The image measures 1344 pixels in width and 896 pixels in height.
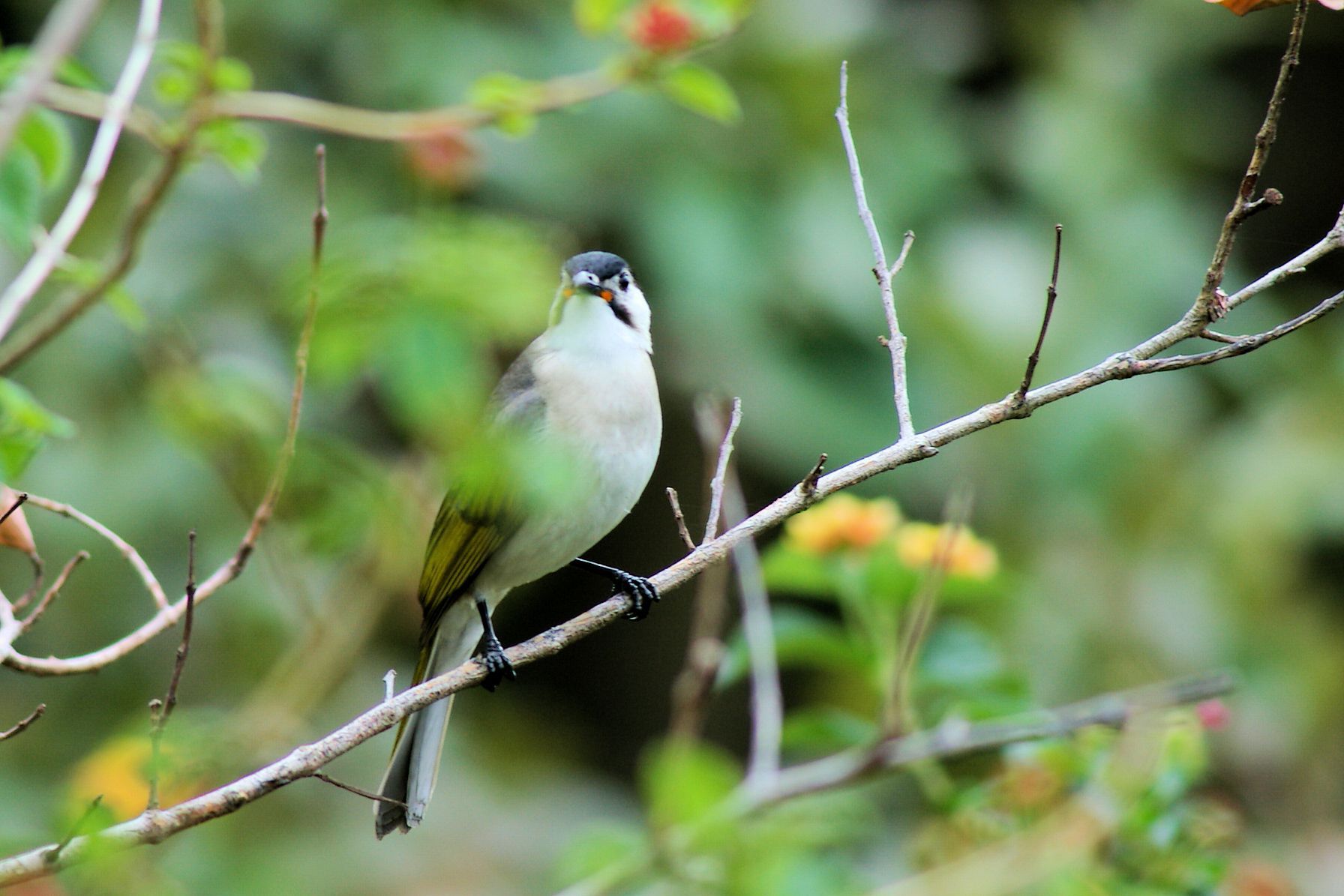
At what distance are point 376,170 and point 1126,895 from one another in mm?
3004

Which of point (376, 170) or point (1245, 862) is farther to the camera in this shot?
point (376, 170)

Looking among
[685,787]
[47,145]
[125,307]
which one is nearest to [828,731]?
[685,787]

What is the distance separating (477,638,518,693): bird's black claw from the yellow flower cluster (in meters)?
0.65

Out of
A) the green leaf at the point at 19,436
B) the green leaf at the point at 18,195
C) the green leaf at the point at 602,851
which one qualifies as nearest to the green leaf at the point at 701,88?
the green leaf at the point at 18,195

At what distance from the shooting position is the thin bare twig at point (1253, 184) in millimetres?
1788

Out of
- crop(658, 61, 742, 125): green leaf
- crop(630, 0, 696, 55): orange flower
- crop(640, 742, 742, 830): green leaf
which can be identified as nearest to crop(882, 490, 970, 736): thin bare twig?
crop(640, 742, 742, 830): green leaf

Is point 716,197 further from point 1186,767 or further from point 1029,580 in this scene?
point 1186,767

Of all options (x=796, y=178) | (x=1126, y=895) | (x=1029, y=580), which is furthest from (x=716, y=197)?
(x=1126, y=895)

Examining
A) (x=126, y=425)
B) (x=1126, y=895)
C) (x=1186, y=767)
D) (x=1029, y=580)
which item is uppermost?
(x=126, y=425)

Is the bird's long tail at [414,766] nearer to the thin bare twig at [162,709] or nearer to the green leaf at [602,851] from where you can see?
the green leaf at [602,851]

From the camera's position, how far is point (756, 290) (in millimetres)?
4566

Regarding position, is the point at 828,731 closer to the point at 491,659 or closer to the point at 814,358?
the point at 491,659

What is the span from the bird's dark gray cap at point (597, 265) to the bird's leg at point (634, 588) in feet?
2.23

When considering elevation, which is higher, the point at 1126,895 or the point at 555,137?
the point at 555,137
